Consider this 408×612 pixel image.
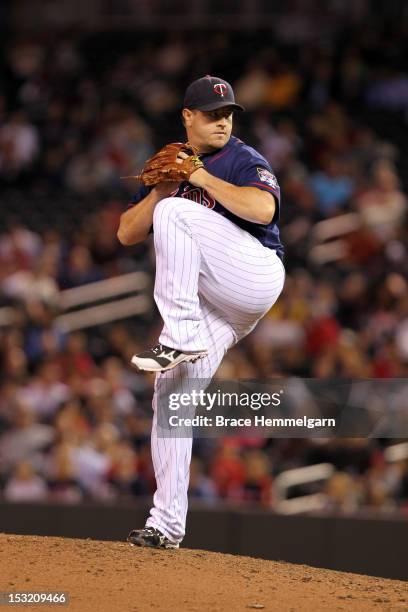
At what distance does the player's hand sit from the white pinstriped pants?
101mm

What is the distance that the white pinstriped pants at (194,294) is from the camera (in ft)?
15.6

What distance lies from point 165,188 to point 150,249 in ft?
20.2

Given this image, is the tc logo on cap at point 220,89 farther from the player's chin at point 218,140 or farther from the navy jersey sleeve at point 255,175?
the navy jersey sleeve at point 255,175

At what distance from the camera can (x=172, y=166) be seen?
4789 millimetres

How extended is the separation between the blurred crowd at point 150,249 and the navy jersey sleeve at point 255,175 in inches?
149

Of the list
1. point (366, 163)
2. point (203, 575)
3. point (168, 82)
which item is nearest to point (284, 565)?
point (203, 575)

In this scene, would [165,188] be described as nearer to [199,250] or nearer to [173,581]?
[199,250]

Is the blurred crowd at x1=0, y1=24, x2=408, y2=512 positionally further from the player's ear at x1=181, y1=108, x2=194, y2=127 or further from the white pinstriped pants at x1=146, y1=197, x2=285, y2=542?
the player's ear at x1=181, y1=108, x2=194, y2=127

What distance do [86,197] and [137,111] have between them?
1.58 metres

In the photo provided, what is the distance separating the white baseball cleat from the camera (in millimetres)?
4691

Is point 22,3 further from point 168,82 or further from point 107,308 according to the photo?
point 107,308

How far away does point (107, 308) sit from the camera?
10.8 m

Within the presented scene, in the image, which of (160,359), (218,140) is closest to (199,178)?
(218,140)

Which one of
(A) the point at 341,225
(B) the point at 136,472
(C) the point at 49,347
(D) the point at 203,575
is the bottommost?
(D) the point at 203,575
